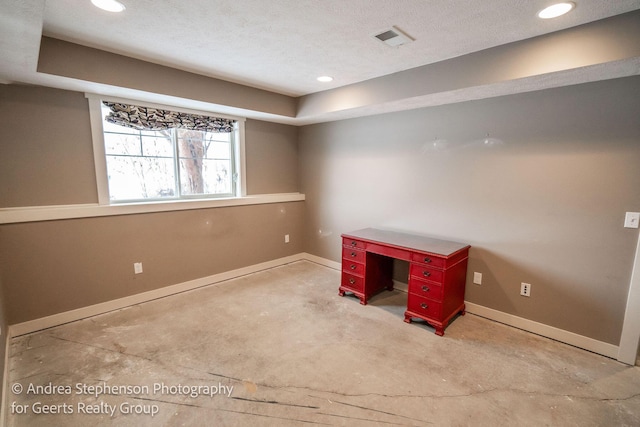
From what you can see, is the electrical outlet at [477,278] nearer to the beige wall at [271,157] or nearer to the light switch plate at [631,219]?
the light switch plate at [631,219]

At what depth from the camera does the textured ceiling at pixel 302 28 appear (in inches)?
64.7

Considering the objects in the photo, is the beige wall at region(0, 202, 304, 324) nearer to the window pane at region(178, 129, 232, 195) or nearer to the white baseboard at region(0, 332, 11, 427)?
the window pane at region(178, 129, 232, 195)

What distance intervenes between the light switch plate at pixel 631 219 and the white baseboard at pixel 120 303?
375 centimetres

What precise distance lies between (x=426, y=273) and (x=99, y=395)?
2.57 meters

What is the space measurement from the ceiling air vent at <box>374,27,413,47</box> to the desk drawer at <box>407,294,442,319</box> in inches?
84.0

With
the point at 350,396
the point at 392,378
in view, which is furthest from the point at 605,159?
the point at 350,396

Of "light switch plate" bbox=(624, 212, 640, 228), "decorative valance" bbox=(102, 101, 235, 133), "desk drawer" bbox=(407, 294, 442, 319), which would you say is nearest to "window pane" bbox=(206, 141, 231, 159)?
"decorative valance" bbox=(102, 101, 235, 133)

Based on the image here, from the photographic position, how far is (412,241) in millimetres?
→ 2963

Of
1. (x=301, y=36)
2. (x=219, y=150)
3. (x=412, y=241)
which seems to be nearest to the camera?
(x=301, y=36)

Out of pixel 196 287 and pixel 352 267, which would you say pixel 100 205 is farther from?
pixel 352 267

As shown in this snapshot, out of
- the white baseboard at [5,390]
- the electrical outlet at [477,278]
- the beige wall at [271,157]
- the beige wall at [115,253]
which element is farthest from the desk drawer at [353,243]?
the white baseboard at [5,390]

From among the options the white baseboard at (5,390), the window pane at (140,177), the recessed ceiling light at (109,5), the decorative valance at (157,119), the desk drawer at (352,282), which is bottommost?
the white baseboard at (5,390)

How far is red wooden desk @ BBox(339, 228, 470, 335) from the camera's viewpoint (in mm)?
2525

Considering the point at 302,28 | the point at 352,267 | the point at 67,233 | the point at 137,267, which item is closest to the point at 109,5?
the point at 302,28
